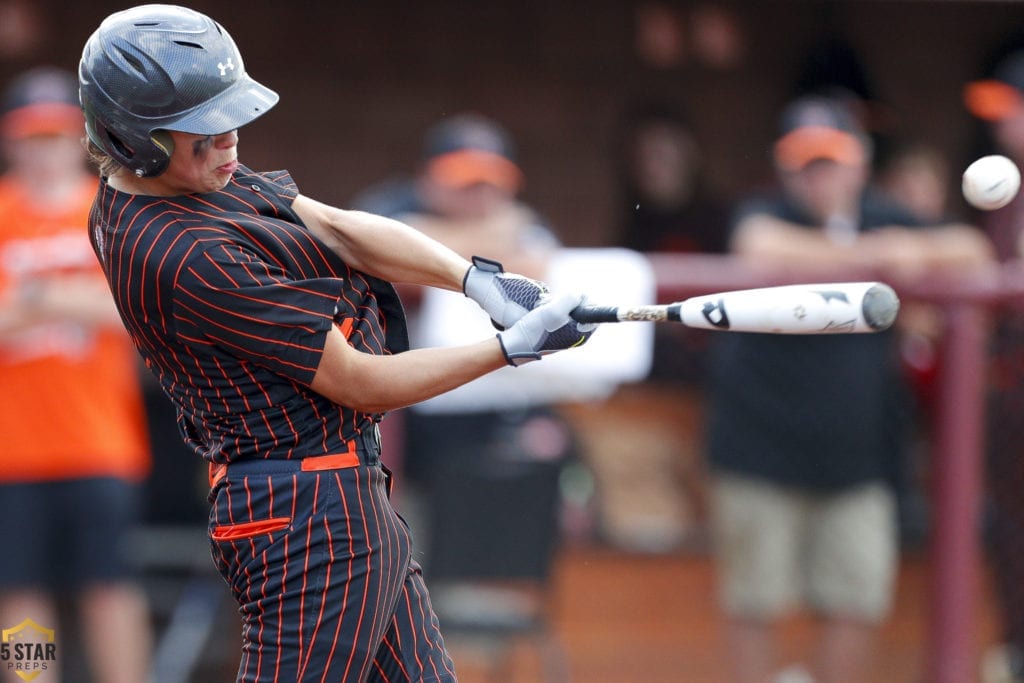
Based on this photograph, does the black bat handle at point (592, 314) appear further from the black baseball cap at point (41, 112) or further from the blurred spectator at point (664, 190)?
the blurred spectator at point (664, 190)

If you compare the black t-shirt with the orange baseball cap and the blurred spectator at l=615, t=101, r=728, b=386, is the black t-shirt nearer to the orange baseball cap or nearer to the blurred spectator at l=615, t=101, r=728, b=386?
the orange baseball cap

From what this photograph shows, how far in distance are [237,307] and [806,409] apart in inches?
104

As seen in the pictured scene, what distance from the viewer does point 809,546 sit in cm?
487

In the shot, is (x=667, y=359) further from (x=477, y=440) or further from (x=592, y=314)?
(x=592, y=314)

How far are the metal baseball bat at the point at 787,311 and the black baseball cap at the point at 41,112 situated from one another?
2.81 meters

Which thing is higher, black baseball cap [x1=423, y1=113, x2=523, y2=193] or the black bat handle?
black baseball cap [x1=423, y1=113, x2=523, y2=193]

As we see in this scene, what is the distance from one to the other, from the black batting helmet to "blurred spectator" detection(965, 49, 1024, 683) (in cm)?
316

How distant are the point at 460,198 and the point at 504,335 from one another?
2556mm

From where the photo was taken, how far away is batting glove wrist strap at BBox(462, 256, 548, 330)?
106 inches

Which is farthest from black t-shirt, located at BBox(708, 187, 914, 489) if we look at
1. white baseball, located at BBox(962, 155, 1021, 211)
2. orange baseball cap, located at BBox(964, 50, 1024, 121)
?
white baseball, located at BBox(962, 155, 1021, 211)

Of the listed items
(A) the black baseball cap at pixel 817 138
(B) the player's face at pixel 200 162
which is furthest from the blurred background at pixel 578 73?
(B) the player's face at pixel 200 162

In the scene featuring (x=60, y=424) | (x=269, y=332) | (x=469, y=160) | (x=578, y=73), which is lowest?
(x=60, y=424)

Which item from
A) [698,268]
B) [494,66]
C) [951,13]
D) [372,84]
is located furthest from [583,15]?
[698,268]

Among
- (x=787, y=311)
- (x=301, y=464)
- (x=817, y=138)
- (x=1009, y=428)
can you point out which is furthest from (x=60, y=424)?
(x=1009, y=428)
